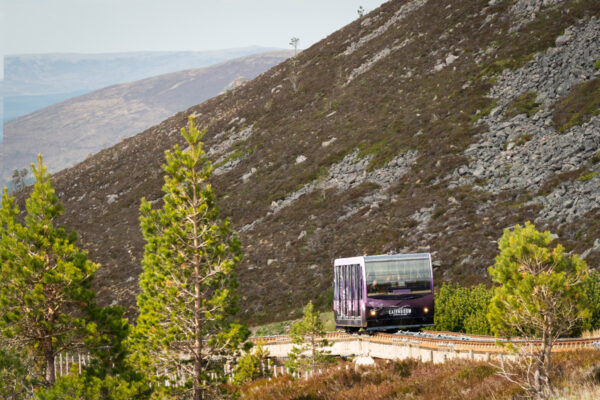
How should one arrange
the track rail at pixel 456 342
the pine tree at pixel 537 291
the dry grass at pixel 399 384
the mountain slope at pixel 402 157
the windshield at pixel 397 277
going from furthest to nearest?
the mountain slope at pixel 402 157, the windshield at pixel 397 277, the track rail at pixel 456 342, the dry grass at pixel 399 384, the pine tree at pixel 537 291

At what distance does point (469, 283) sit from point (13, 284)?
26147 mm

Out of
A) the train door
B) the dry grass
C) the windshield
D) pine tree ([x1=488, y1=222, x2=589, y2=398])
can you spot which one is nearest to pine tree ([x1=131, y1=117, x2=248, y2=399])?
the dry grass

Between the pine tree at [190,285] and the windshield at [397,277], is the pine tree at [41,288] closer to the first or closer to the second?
the pine tree at [190,285]

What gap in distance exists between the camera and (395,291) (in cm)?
2634

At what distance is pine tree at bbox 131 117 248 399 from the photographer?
1900cm

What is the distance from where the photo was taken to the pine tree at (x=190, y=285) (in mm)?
19000

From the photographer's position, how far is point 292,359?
82.4 feet

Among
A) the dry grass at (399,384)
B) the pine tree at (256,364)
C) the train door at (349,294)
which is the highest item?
the train door at (349,294)

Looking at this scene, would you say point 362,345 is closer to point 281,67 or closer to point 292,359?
point 292,359

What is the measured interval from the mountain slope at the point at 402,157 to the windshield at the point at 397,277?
947cm

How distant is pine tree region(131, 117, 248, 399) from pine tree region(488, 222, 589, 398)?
9053 millimetres

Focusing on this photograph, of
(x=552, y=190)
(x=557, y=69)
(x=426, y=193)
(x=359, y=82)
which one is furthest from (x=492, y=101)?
(x=359, y=82)

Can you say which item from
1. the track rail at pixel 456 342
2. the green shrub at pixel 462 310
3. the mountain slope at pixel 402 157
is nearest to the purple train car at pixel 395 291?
the track rail at pixel 456 342

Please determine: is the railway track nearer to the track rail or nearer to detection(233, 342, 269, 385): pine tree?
the track rail
